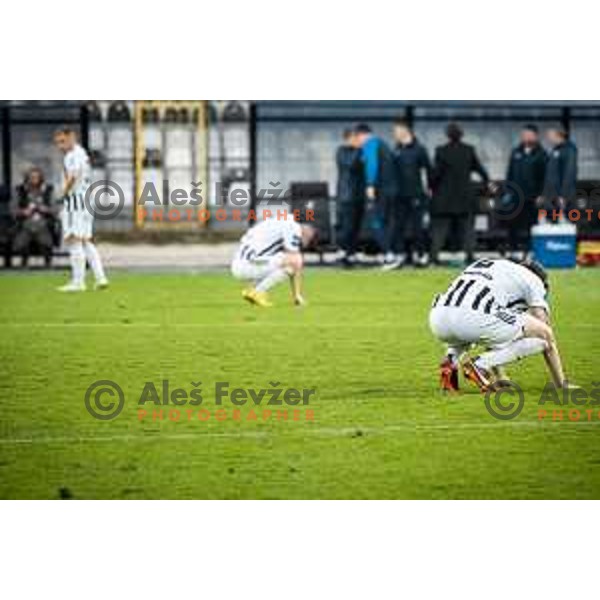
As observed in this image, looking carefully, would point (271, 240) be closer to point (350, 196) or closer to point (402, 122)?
point (402, 122)

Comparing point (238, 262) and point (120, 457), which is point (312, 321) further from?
point (120, 457)

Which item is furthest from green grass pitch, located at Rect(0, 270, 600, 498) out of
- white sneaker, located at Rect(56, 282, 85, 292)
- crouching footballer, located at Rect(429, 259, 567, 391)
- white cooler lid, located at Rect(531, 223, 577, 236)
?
white sneaker, located at Rect(56, 282, 85, 292)

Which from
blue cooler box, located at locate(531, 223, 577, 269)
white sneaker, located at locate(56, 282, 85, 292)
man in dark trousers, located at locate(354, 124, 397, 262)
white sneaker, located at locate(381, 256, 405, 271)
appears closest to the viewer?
blue cooler box, located at locate(531, 223, 577, 269)

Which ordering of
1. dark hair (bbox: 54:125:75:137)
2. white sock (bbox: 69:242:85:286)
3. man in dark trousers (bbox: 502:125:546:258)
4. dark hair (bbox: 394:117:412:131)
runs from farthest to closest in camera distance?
dark hair (bbox: 394:117:412:131) → man in dark trousers (bbox: 502:125:546:258) → white sock (bbox: 69:242:85:286) → dark hair (bbox: 54:125:75:137)

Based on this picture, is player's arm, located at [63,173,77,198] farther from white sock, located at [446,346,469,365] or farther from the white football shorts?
the white football shorts

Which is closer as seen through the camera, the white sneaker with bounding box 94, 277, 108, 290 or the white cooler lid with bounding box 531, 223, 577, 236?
the white cooler lid with bounding box 531, 223, 577, 236

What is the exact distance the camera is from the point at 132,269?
1747 centimetres

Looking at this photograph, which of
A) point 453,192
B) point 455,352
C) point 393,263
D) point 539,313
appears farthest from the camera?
point 393,263

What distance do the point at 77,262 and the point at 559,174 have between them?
147 inches

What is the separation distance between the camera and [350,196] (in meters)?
18.3

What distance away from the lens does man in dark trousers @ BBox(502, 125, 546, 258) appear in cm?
1633

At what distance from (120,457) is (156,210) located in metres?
6.92

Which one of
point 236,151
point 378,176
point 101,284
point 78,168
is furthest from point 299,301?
point 236,151

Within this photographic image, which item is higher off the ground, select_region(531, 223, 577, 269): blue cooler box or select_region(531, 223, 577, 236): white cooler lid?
select_region(531, 223, 577, 236): white cooler lid
